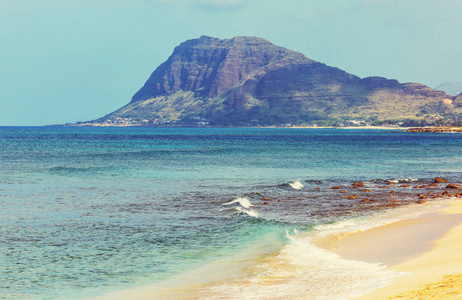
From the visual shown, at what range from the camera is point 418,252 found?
17500 mm

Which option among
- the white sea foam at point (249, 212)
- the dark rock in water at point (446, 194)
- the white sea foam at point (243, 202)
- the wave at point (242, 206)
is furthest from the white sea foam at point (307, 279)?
the dark rock in water at point (446, 194)

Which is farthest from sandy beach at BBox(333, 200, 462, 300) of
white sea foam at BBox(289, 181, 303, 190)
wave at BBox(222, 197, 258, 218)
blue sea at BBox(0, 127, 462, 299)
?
white sea foam at BBox(289, 181, 303, 190)

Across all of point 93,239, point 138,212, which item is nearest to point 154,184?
point 138,212

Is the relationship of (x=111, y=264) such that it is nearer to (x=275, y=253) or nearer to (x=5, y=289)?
(x=5, y=289)

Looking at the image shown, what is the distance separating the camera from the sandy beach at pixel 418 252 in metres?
12.0

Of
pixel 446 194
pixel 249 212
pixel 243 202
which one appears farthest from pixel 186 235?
pixel 446 194

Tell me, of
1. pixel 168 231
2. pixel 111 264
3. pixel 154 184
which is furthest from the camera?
pixel 154 184

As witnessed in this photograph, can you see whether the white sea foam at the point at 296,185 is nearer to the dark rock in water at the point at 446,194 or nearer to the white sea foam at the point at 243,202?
the white sea foam at the point at 243,202

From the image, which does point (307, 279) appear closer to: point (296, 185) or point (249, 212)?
point (249, 212)

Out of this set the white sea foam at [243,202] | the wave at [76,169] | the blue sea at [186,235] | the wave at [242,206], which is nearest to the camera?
the blue sea at [186,235]

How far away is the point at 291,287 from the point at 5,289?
797cm

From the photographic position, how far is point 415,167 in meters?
58.7

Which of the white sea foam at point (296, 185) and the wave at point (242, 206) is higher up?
the wave at point (242, 206)

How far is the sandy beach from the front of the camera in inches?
474
